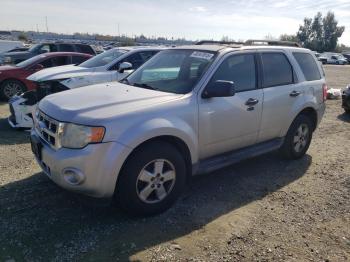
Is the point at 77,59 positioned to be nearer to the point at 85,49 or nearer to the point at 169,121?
the point at 85,49

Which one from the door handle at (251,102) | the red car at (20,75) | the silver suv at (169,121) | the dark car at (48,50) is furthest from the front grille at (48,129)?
Answer: the dark car at (48,50)

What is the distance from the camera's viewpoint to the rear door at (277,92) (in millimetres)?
4871

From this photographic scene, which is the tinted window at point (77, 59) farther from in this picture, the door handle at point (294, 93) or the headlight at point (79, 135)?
the headlight at point (79, 135)

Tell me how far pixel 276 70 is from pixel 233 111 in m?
1.25

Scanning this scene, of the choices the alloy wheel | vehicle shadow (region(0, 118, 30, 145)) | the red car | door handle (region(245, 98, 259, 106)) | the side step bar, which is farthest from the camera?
the red car

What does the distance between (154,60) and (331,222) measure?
3.10 meters

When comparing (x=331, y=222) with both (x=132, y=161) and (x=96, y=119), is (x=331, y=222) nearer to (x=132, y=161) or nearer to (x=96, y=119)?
(x=132, y=161)

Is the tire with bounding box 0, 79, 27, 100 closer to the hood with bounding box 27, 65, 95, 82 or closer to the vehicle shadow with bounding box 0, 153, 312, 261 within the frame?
the hood with bounding box 27, 65, 95, 82

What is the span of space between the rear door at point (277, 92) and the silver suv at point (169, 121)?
15mm

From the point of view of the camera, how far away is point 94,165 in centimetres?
328

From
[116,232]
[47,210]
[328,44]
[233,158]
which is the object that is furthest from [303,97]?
[328,44]

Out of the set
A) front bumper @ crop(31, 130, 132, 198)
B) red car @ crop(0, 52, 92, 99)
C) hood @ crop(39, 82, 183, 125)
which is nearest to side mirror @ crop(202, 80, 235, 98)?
hood @ crop(39, 82, 183, 125)

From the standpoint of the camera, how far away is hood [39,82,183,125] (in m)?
3.42

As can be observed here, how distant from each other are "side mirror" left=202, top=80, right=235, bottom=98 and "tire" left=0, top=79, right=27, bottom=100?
7914 mm
